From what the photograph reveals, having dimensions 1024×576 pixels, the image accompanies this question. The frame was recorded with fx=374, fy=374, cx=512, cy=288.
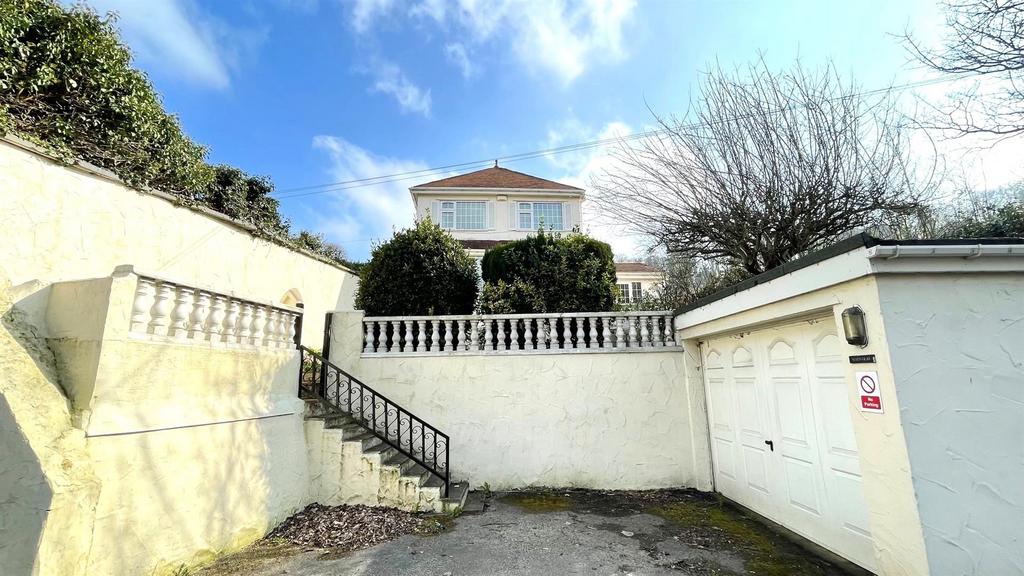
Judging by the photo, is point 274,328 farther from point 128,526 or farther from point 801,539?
point 801,539

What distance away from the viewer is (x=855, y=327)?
2984 mm

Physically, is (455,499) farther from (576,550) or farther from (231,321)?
(231,321)

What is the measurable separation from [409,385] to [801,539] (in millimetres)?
5239

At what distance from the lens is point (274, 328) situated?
15.3ft

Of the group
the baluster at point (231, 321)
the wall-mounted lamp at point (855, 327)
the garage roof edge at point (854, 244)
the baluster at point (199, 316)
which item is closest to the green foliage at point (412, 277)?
the baluster at point (231, 321)

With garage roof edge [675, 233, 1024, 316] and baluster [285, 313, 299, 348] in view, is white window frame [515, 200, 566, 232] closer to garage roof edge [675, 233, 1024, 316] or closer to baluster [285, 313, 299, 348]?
baluster [285, 313, 299, 348]

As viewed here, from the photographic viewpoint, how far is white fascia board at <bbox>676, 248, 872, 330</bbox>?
2928 millimetres

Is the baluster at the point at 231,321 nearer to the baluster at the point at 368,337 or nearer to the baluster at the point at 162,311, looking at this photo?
the baluster at the point at 162,311

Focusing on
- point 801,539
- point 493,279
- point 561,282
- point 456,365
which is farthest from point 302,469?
point 801,539

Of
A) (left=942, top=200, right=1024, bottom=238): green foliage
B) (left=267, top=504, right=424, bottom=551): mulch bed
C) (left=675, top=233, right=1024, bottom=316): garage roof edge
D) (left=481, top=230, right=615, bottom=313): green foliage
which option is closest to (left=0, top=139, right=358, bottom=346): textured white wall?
(left=267, top=504, right=424, bottom=551): mulch bed

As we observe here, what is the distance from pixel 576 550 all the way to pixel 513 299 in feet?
12.6

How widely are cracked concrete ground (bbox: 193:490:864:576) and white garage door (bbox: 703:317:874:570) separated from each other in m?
0.33

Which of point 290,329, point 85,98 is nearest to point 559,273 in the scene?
point 290,329

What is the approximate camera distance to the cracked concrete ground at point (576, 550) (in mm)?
3465
